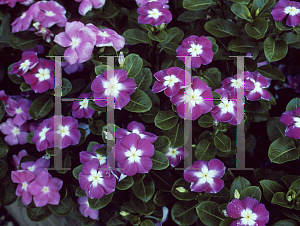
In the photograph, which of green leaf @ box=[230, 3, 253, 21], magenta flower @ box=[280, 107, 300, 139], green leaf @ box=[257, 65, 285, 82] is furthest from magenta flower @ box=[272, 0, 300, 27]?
magenta flower @ box=[280, 107, 300, 139]

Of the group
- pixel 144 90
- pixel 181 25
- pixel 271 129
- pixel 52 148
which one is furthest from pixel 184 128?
pixel 181 25

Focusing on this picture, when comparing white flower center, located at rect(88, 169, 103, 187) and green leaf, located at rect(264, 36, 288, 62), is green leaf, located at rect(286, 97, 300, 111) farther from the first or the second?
white flower center, located at rect(88, 169, 103, 187)

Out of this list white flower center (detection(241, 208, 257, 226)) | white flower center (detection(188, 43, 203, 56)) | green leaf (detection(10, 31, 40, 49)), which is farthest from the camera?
green leaf (detection(10, 31, 40, 49))

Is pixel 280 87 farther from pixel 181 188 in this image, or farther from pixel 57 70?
pixel 57 70

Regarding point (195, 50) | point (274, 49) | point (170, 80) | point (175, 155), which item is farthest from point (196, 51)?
point (175, 155)

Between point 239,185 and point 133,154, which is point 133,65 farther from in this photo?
point 239,185

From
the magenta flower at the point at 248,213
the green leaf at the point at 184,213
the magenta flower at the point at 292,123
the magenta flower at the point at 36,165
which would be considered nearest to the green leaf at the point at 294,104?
the magenta flower at the point at 292,123
